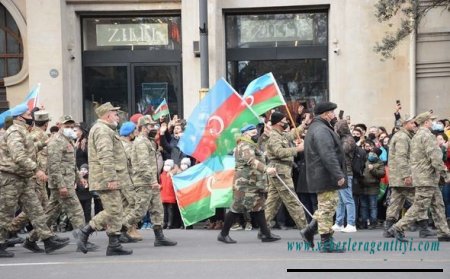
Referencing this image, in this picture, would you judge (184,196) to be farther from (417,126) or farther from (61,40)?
(61,40)

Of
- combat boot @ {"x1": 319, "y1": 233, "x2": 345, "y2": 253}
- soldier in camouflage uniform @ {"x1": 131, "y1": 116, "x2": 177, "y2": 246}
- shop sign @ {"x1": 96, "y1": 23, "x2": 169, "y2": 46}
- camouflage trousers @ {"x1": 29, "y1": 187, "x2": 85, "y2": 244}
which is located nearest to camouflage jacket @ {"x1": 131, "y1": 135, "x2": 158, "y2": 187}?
soldier in camouflage uniform @ {"x1": 131, "y1": 116, "x2": 177, "y2": 246}

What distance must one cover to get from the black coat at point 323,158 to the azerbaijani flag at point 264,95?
7.68 feet

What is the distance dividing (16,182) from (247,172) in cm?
340

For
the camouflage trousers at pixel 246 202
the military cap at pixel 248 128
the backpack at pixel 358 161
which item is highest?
the military cap at pixel 248 128

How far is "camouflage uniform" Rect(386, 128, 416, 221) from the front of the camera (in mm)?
13195

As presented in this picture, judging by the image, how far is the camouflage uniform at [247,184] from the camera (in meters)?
12.9

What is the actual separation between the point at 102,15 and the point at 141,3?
1.21m

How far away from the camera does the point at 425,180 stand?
12.7 metres

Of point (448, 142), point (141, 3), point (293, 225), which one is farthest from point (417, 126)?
point (141, 3)

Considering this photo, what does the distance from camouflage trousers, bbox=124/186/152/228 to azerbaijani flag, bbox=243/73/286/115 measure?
2245 millimetres

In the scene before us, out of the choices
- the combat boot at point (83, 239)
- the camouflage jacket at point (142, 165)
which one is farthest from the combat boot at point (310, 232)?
the combat boot at point (83, 239)

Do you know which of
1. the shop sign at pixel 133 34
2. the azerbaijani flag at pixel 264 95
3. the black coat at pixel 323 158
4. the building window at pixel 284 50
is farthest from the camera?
the shop sign at pixel 133 34

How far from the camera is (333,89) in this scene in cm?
2130

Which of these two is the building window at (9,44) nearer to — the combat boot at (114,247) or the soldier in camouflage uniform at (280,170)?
the soldier in camouflage uniform at (280,170)
